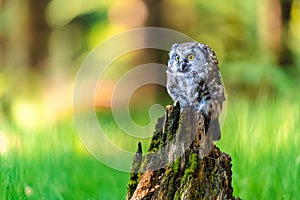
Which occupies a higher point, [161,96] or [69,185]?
[161,96]

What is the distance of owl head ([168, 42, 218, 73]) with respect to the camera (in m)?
2.17

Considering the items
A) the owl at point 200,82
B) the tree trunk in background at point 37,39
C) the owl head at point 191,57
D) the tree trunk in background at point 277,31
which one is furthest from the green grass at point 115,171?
the tree trunk in background at point 37,39

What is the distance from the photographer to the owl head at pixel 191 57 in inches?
85.4

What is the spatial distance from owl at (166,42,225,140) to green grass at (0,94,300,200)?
542mm

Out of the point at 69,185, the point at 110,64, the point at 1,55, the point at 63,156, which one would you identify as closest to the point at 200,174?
the point at 69,185

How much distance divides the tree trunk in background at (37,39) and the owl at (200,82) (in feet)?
19.0

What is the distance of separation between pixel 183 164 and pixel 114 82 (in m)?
5.77

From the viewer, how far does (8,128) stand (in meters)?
3.62

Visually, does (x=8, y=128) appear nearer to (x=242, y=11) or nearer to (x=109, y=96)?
(x=109, y=96)

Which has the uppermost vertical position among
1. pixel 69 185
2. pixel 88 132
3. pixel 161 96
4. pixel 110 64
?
pixel 110 64

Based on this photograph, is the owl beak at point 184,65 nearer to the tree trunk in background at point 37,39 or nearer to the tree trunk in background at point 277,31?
the tree trunk in background at point 277,31

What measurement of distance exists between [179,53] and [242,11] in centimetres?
585

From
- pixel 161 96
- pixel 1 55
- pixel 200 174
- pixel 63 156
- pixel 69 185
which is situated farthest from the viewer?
pixel 1 55

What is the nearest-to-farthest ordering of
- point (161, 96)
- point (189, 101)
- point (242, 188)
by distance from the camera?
1. point (189, 101)
2. point (242, 188)
3. point (161, 96)
